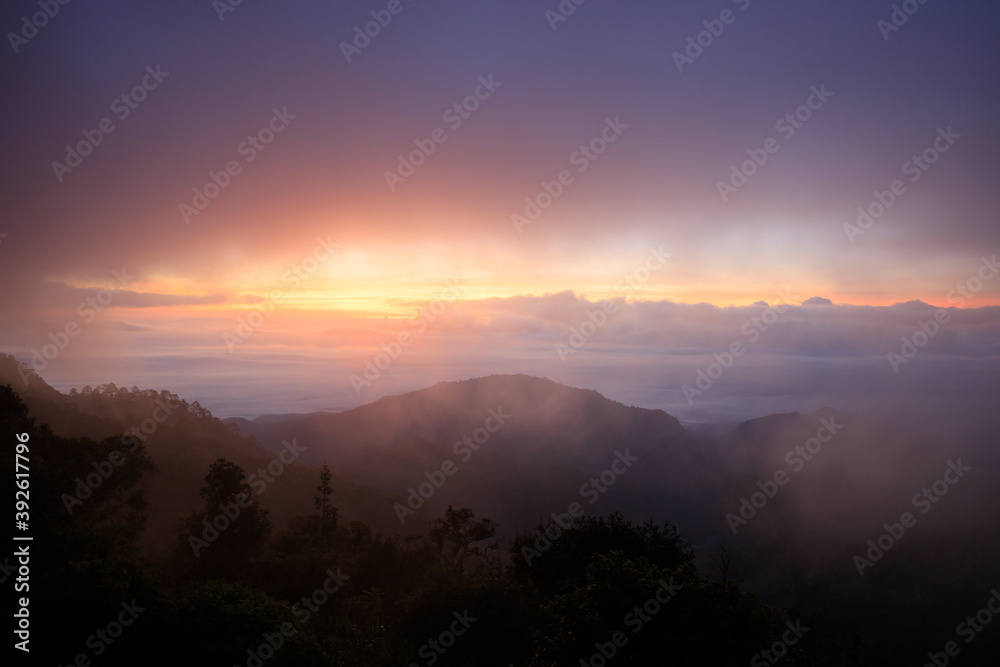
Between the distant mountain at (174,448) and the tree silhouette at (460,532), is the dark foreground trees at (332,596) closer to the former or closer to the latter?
the tree silhouette at (460,532)

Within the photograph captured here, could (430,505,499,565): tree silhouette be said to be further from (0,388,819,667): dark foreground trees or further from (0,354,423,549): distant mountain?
(0,354,423,549): distant mountain

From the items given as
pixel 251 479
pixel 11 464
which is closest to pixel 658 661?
pixel 11 464

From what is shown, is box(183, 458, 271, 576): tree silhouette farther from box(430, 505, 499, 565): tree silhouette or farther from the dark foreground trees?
box(430, 505, 499, 565): tree silhouette

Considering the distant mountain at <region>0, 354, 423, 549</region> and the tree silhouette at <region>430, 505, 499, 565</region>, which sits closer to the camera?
the tree silhouette at <region>430, 505, 499, 565</region>

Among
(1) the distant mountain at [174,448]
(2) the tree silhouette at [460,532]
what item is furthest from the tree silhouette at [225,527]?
(2) the tree silhouette at [460,532]

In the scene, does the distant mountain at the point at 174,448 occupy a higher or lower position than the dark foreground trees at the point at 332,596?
lower

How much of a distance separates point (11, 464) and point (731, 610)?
3162 cm

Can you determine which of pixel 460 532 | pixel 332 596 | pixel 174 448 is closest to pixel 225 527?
pixel 332 596

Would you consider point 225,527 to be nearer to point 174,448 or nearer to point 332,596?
point 332,596

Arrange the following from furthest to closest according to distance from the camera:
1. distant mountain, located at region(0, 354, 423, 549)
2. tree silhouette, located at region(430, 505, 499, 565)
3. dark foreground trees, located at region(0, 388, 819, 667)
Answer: distant mountain, located at region(0, 354, 423, 549) < tree silhouette, located at region(430, 505, 499, 565) < dark foreground trees, located at region(0, 388, 819, 667)

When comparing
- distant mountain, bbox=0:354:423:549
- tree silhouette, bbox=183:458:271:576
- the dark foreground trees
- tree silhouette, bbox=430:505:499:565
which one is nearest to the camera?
the dark foreground trees

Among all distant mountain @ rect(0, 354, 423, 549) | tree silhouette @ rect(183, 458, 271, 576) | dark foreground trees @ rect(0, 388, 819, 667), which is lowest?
distant mountain @ rect(0, 354, 423, 549)

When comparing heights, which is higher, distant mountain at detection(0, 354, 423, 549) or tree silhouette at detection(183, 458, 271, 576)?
tree silhouette at detection(183, 458, 271, 576)

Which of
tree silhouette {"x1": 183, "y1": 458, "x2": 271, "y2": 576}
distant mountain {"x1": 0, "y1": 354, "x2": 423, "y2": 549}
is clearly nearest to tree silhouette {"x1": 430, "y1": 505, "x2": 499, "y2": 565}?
tree silhouette {"x1": 183, "y1": 458, "x2": 271, "y2": 576}
